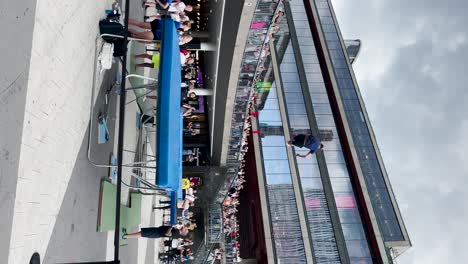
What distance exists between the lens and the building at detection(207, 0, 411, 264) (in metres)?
18.0

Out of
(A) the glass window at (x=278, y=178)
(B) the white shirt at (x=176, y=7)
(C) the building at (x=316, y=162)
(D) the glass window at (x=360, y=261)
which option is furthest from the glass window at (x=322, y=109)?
(B) the white shirt at (x=176, y=7)

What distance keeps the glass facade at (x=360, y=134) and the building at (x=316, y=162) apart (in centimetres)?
5

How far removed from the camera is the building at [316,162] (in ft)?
59.0

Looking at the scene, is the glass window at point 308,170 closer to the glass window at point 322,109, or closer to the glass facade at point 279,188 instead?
the glass facade at point 279,188

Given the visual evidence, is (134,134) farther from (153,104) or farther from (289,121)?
(289,121)

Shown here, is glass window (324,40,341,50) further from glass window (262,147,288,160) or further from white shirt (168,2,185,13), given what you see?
white shirt (168,2,185,13)

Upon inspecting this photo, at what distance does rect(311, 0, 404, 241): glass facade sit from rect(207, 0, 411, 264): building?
0.18 feet

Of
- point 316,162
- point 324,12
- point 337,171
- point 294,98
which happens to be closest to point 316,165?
point 316,162

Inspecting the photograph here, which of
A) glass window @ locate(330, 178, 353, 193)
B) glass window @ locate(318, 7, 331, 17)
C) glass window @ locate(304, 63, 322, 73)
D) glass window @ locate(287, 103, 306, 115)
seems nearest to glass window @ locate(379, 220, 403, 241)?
glass window @ locate(330, 178, 353, 193)

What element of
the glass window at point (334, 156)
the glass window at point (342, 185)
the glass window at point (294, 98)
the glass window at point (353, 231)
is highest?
the glass window at point (294, 98)

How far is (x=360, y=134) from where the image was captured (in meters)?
20.6

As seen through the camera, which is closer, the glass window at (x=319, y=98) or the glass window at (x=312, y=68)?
the glass window at (x=319, y=98)

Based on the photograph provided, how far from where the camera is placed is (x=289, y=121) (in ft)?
72.1

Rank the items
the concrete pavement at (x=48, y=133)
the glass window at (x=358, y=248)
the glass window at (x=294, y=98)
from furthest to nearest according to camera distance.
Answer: the glass window at (x=294, y=98) → the glass window at (x=358, y=248) → the concrete pavement at (x=48, y=133)
